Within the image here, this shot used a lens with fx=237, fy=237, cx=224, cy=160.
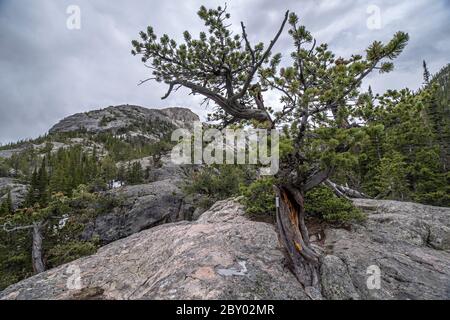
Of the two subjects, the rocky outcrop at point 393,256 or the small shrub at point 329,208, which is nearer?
the rocky outcrop at point 393,256

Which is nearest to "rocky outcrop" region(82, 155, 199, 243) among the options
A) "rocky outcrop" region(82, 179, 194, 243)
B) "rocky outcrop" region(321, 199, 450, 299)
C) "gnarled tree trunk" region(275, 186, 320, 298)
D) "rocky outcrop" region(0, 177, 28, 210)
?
"rocky outcrop" region(82, 179, 194, 243)

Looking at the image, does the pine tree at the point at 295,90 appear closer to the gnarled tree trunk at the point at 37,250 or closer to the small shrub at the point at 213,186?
the gnarled tree trunk at the point at 37,250

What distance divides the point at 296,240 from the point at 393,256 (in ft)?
9.85

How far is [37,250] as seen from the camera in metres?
15.3

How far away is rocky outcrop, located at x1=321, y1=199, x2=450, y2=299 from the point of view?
5082mm

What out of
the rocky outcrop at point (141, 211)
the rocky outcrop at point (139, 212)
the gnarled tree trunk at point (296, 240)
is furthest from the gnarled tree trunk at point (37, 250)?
the gnarled tree trunk at point (296, 240)

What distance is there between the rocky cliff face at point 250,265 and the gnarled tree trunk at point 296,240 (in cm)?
23

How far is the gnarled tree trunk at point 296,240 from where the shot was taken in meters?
5.41

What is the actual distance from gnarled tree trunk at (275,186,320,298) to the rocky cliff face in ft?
0.75

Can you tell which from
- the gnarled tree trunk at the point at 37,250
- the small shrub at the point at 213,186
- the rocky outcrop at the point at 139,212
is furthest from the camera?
the rocky outcrop at the point at 139,212

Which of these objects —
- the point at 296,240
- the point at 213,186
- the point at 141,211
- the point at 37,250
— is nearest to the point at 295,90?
the point at 296,240

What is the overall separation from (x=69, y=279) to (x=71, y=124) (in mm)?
149715

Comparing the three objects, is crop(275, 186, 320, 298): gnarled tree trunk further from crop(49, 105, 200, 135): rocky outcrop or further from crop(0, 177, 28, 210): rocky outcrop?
crop(49, 105, 200, 135): rocky outcrop
